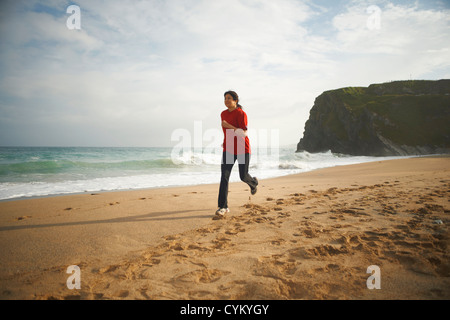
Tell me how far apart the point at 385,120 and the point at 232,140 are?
34.4 metres

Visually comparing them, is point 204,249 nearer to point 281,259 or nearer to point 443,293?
point 281,259

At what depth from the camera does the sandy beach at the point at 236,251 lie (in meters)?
1.69

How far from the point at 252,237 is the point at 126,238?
1.71m

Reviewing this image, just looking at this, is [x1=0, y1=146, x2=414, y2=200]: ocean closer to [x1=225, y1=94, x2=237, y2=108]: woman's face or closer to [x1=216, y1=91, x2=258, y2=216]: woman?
[x1=216, y1=91, x2=258, y2=216]: woman

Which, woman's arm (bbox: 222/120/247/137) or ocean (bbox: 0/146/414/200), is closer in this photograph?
woman's arm (bbox: 222/120/247/137)

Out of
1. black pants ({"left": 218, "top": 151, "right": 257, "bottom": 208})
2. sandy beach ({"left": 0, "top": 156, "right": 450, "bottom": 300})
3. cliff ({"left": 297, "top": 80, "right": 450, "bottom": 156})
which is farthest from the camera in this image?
cliff ({"left": 297, "top": 80, "right": 450, "bottom": 156})

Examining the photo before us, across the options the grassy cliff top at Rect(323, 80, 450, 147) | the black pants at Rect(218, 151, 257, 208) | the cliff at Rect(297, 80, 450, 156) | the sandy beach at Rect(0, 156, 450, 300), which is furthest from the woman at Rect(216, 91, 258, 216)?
the grassy cliff top at Rect(323, 80, 450, 147)

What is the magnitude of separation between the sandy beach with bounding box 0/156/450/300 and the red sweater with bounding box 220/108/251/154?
1225 mm

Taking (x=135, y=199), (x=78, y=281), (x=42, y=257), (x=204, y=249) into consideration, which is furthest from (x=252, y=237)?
(x=135, y=199)

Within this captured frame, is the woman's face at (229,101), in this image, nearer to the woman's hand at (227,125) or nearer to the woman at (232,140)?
the woman at (232,140)

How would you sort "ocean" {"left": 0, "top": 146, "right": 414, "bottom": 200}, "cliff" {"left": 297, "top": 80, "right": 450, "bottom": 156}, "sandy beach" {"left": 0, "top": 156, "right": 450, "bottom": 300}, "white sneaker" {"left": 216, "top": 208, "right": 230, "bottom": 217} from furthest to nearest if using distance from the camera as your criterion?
Answer: "cliff" {"left": 297, "top": 80, "right": 450, "bottom": 156} → "ocean" {"left": 0, "top": 146, "right": 414, "bottom": 200} → "white sneaker" {"left": 216, "top": 208, "right": 230, "bottom": 217} → "sandy beach" {"left": 0, "top": 156, "right": 450, "bottom": 300}

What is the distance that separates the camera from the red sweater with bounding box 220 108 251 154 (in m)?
3.98

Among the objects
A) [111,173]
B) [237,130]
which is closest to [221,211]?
[237,130]

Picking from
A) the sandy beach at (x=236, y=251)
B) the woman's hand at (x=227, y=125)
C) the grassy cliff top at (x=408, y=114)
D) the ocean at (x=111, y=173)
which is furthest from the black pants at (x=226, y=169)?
the grassy cliff top at (x=408, y=114)
